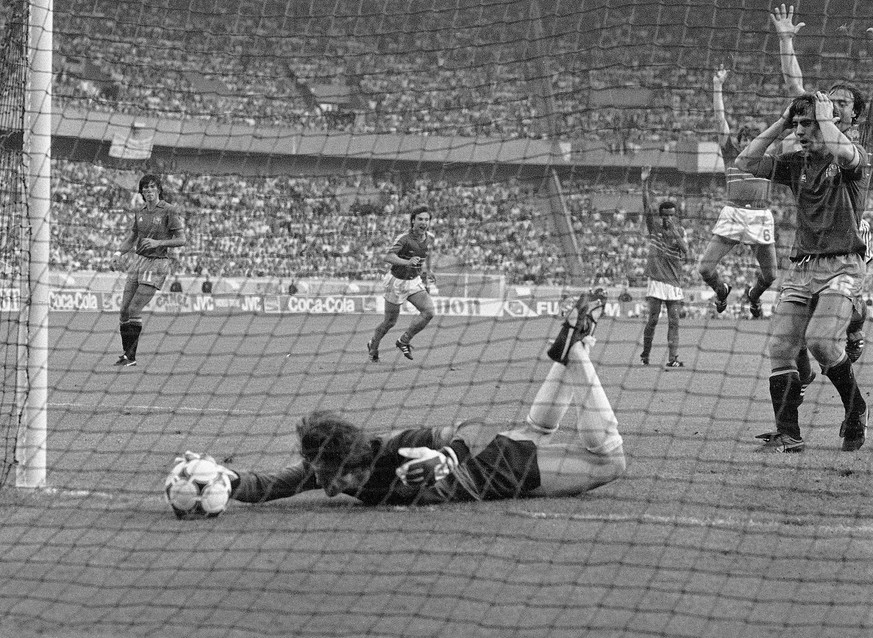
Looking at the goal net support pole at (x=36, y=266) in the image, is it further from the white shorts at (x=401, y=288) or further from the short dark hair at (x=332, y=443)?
the white shorts at (x=401, y=288)

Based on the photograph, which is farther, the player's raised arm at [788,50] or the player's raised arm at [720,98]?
the player's raised arm at [720,98]

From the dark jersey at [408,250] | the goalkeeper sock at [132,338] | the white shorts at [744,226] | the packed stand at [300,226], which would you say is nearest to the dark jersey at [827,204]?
the white shorts at [744,226]

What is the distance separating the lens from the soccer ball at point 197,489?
5.05 metres

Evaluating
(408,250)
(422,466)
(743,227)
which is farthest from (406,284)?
(422,466)

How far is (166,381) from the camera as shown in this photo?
35.8 ft

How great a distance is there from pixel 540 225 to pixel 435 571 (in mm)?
17533

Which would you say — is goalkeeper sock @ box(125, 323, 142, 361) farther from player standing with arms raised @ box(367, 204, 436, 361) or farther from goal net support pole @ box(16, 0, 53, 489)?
goal net support pole @ box(16, 0, 53, 489)

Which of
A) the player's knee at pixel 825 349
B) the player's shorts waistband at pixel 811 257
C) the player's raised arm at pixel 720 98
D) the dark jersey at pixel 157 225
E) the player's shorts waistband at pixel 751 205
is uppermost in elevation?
the player's raised arm at pixel 720 98

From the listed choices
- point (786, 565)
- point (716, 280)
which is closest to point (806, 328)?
point (786, 565)

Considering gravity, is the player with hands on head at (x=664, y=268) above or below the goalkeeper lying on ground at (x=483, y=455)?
below

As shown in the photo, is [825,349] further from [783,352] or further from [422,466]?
[422,466]

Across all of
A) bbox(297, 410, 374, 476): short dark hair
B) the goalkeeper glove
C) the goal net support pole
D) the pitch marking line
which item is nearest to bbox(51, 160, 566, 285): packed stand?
the goal net support pole

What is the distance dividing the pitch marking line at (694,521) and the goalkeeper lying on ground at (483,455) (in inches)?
11.2

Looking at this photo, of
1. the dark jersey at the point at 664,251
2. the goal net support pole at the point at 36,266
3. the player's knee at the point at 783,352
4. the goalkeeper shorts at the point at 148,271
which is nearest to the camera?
the goal net support pole at the point at 36,266
